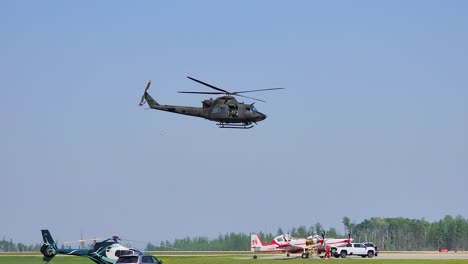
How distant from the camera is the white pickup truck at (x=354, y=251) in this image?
109m

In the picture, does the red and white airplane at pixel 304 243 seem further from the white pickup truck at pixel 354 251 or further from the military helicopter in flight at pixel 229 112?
the military helicopter in flight at pixel 229 112

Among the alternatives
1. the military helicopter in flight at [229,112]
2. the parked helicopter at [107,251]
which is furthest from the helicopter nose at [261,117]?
the parked helicopter at [107,251]

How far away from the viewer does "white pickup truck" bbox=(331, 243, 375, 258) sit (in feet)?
358

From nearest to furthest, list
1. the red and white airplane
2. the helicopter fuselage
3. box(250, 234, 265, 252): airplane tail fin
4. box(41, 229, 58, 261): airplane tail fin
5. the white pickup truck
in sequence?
box(41, 229, 58, 261): airplane tail fin < the helicopter fuselage < the white pickup truck < the red and white airplane < box(250, 234, 265, 252): airplane tail fin

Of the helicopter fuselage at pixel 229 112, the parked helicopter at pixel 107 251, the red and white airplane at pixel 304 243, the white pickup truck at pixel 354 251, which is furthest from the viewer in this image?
the red and white airplane at pixel 304 243

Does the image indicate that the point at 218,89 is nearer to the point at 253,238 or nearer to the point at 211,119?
the point at 211,119

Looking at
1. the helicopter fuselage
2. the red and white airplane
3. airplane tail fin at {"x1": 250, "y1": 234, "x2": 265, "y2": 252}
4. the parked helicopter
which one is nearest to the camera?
the parked helicopter

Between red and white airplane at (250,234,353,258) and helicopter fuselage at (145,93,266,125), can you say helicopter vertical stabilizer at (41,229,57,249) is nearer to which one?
helicopter fuselage at (145,93,266,125)

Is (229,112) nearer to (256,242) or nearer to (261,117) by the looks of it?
(261,117)

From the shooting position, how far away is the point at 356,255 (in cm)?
11025

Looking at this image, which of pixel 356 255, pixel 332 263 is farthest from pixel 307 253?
pixel 332 263

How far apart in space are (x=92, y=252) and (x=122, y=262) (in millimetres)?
15857

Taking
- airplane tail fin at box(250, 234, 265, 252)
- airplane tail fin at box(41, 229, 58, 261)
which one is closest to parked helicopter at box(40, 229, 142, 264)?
airplane tail fin at box(41, 229, 58, 261)

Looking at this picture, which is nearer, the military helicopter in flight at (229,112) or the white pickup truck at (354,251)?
the military helicopter in flight at (229,112)
